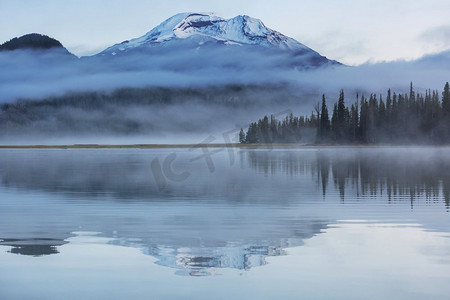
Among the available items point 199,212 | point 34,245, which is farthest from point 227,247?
point 199,212

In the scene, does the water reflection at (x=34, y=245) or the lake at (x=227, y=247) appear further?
the water reflection at (x=34, y=245)

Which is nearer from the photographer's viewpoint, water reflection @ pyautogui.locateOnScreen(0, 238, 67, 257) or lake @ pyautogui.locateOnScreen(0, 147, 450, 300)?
lake @ pyautogui.locateOnScreen(0, 147, 450, 300)

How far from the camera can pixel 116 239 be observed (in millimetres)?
19297

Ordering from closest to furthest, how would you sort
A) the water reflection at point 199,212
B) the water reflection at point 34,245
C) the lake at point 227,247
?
the lake at point 227,247 < the water reflection at point 34,245 < the water reflection at point 199,212

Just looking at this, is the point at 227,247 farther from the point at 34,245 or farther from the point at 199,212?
the point at 199,212

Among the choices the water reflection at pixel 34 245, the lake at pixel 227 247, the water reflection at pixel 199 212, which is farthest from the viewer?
the water reflection at pixel 199 212

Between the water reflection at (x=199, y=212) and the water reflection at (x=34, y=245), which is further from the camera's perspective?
the water reflection at (x=199, y=212)

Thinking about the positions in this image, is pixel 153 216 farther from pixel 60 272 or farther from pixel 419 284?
pixel 419 284

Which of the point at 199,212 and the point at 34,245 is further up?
the point at 34,245

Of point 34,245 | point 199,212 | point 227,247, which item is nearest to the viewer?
point 227,247

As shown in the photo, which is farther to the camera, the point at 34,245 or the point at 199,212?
the point at 199,212

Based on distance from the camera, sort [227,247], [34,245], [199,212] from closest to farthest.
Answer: [227,247], [34,245], [199,212]

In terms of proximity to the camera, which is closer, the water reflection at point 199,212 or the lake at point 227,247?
the lake at point 227,247

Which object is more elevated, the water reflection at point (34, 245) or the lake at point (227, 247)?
the water reflection at point (34, 245)
